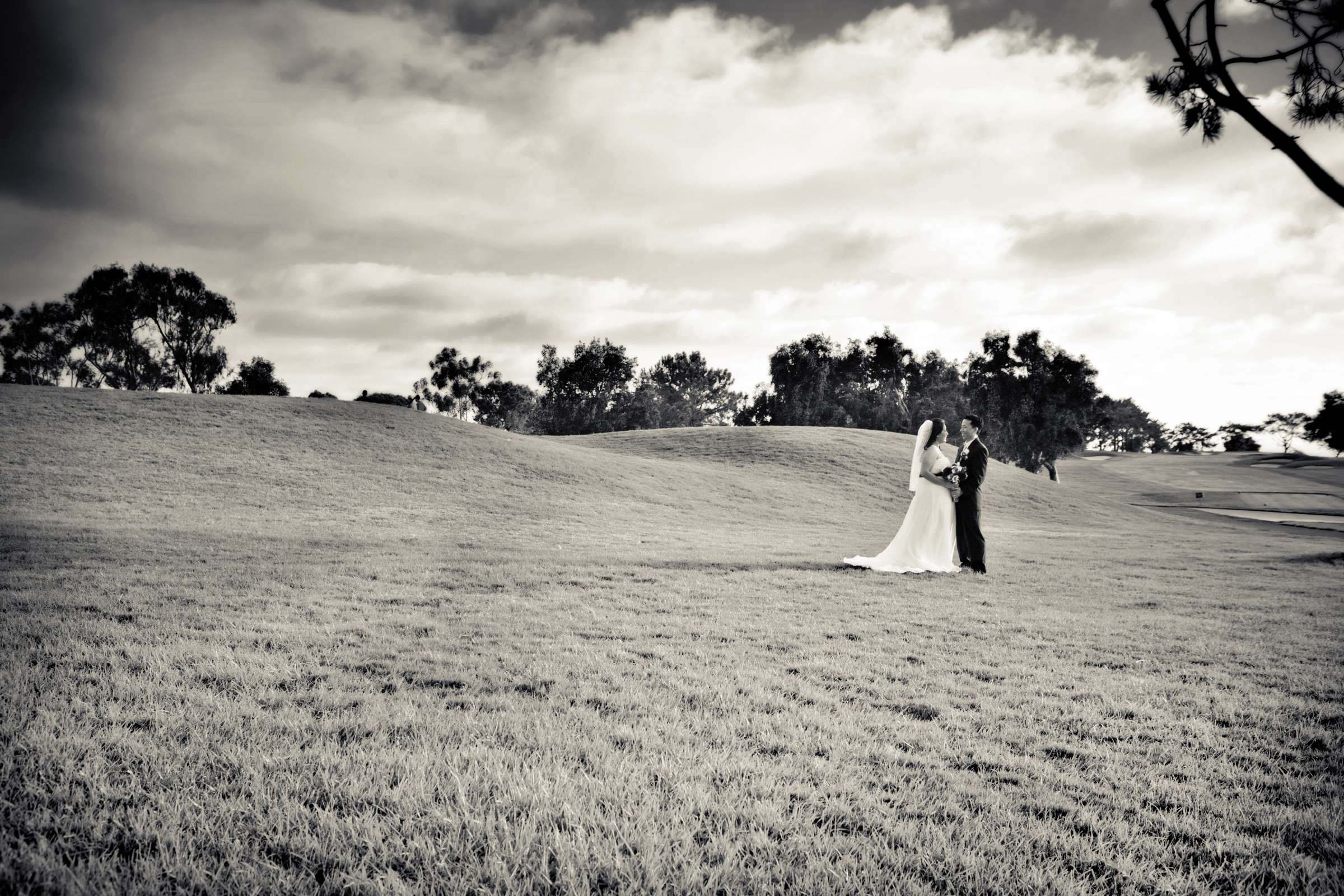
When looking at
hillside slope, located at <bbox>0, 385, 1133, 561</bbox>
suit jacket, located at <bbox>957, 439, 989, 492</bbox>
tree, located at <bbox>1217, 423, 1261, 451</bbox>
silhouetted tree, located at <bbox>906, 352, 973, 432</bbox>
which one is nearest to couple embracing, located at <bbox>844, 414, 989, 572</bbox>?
suit jacket, located at <bbox>957, 439, 989, 492</bbox>

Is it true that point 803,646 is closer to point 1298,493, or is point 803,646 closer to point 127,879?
point 127,879

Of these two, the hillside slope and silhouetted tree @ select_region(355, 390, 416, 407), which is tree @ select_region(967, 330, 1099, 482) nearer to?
the hillside slope

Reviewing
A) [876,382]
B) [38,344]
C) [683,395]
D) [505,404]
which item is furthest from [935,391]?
[38,344]

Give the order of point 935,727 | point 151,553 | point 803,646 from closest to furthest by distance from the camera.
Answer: point 935,727 < point 803,646 < point 151,553

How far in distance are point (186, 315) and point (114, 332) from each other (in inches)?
268

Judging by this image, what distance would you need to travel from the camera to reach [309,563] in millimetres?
12266

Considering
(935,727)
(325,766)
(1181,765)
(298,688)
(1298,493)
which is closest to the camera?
(325,766)

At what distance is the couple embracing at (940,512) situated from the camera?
14.1 metres

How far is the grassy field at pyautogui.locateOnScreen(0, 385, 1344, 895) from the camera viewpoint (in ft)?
11.0

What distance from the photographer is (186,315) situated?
63031 millimetres

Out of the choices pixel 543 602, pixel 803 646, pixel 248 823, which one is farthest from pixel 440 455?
pixel 248 823

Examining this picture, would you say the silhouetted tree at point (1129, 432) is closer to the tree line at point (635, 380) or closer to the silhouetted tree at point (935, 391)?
the tree line at point (635, 380)

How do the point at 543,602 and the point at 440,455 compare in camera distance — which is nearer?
the point at 543,602

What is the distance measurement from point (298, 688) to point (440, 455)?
91.3 feet
